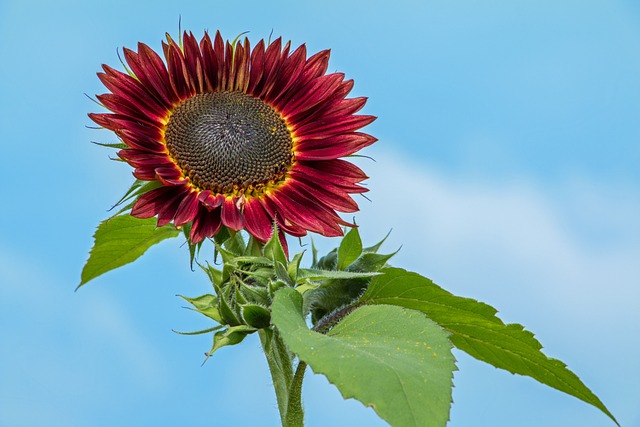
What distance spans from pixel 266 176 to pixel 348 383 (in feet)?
2.17

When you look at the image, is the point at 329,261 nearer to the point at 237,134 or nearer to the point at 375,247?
the point at 375,247

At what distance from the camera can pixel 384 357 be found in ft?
5.00

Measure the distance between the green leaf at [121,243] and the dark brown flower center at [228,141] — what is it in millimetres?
221

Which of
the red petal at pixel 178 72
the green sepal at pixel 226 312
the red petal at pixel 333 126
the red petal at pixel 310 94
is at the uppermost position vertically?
the red petal at pixel 310 94

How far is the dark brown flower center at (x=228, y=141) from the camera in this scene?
1942mm

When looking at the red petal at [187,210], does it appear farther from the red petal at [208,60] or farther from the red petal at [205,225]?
the red petal at [208,60]

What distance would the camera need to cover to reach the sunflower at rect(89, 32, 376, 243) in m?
1.88

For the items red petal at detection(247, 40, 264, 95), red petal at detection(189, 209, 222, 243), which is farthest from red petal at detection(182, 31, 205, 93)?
red petal at detection(189, 209, 222, 243)

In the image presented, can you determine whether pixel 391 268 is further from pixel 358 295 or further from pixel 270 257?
pixel 270 257

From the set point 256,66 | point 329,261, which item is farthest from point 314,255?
point 256,66

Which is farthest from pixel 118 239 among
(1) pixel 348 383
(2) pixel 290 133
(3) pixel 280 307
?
(1) pixel 348 383

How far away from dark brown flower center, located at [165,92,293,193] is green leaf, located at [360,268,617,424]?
34 cm

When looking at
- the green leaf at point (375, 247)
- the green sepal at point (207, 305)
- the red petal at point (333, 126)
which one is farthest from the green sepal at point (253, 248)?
the red petal at point (333, 126)

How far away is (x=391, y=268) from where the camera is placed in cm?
188
